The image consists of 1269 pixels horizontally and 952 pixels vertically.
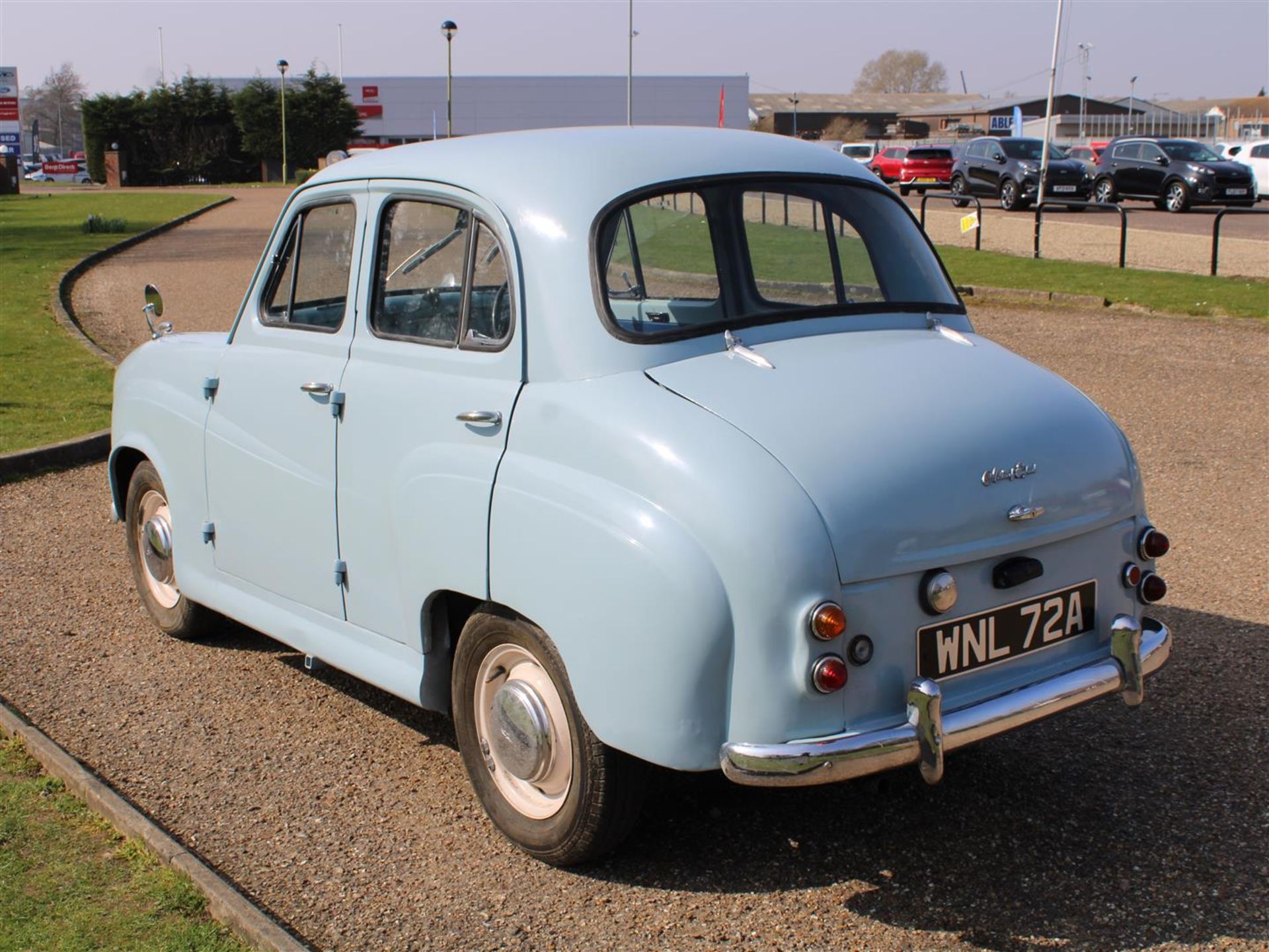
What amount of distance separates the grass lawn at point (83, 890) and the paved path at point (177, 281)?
22.9 feet

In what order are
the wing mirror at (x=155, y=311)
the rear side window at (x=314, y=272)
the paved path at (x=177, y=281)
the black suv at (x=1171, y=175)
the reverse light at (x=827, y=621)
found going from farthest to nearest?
1. the black suv at (x=1171, y=175)
2. the paved path at (x=177, y=281)
3. the wing mirror at (x=155, y=311)
4. the rear side window at (x=314, y=272)
5. the reverse light at (x=827, y=621)

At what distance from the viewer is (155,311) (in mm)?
5734

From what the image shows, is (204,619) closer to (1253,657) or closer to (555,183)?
(555,183)

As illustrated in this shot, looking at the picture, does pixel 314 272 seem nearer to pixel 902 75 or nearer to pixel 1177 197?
pixel 1177 197

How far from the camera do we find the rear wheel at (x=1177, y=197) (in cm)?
3041

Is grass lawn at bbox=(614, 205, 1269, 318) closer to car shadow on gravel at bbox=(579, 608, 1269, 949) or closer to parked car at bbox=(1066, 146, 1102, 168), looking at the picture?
car shadow on gravel at bbox=(579, 608, 1269, 949)

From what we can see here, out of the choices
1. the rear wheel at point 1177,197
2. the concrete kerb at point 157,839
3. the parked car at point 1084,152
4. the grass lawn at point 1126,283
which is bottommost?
the concrete kerb at point 157,839

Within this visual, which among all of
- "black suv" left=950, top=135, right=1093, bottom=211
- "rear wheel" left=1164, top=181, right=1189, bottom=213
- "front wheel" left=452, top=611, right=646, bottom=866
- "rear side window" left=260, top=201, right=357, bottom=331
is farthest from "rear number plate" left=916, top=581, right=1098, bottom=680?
"rear wheel" left=1164, top=181, right=1189, bottom=213

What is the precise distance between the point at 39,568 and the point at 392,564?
142 inches

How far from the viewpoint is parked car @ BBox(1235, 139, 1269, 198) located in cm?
3444

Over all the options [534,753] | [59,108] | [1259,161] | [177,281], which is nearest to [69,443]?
[534,753]

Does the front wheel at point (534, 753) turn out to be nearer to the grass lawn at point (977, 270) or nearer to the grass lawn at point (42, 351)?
the grass lawn at point (977, 270)

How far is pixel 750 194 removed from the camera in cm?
432

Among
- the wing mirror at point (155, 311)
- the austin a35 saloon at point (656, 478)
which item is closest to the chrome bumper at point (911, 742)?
the austin a35 saloon at point (656, 478)
